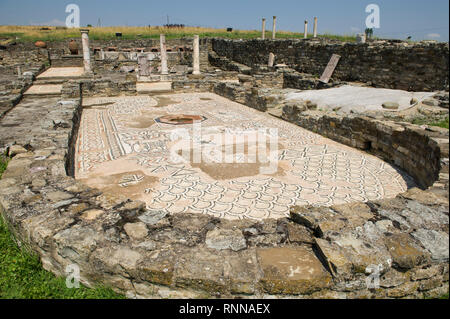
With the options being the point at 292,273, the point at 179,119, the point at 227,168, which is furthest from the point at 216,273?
the point at 179,119

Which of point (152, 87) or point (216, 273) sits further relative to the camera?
point (152, 87)

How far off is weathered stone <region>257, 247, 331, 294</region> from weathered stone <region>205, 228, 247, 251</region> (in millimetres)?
182

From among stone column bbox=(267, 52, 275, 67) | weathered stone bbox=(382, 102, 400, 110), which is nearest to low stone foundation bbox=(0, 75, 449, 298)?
weathered stone bbox=(382, 102, 400, 110)

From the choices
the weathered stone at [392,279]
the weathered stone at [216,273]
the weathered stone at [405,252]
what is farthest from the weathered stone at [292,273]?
the weathered stone at [405,252]

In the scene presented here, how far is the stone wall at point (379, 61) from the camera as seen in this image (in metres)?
9.91

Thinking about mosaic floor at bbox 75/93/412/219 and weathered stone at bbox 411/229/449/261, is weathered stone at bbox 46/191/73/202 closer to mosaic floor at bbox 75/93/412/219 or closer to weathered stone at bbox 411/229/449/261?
mosaic floor at bbox 75/93/412/219

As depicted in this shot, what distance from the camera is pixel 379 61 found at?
11.8 meters

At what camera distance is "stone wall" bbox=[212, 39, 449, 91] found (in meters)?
9.91

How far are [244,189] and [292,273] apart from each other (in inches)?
92.6

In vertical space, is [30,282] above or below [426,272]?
below

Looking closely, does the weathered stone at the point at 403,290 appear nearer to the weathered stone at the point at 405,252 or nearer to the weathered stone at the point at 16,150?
the weathered stone at the point at 405,252

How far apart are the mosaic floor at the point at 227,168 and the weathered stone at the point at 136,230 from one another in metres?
1.19

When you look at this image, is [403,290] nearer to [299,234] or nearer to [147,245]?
[299,234]

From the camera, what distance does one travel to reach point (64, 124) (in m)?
6.88
